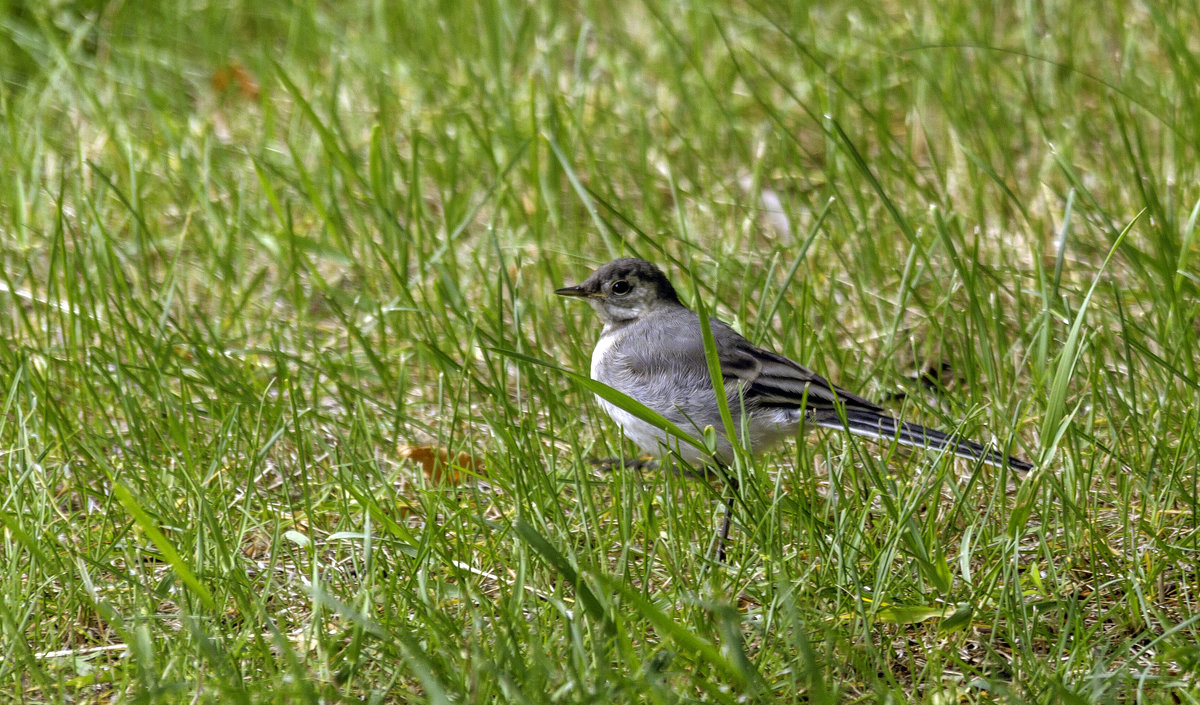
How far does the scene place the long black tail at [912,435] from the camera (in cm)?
355

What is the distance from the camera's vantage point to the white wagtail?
12.6 feet

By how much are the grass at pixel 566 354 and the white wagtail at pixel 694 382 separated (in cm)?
14

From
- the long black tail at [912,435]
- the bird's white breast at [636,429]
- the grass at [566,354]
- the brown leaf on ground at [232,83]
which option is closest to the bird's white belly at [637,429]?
the bird's white breast at [636,429]

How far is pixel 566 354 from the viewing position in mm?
5168

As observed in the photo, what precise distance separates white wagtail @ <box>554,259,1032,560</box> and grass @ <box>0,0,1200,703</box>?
136 millimetres

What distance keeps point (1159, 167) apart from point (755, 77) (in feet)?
7.25

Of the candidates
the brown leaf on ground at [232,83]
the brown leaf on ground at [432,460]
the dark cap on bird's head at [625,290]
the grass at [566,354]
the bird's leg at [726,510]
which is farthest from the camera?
the brown leaf on ground at [232,83]

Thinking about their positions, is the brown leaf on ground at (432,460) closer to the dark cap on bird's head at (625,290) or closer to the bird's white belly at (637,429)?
the bird's white belly at (637,429)

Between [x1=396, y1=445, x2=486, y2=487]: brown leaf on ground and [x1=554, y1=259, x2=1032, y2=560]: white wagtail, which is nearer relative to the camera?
[x1=554, y1=259, x2=1032, y2=560]: white wagtail

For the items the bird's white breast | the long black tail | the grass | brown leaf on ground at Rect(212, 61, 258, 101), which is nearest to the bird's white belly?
the bird's white breast

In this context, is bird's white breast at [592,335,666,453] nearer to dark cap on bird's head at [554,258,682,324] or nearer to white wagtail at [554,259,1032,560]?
white wagtail at [554,259,1032,560]

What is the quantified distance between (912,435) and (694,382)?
825 mm

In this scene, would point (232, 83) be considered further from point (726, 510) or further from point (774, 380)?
point (726, 510)

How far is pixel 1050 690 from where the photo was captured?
281cm
